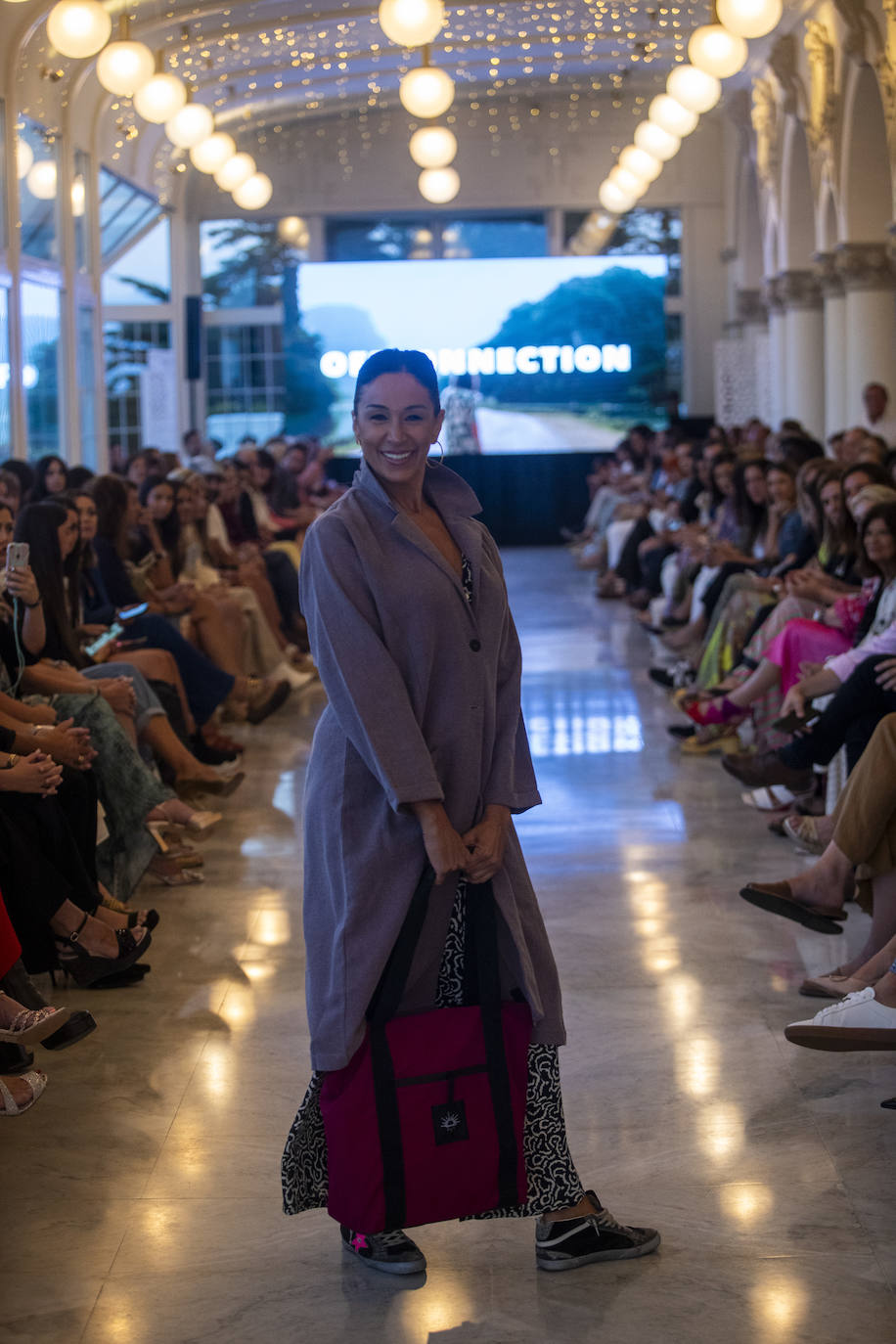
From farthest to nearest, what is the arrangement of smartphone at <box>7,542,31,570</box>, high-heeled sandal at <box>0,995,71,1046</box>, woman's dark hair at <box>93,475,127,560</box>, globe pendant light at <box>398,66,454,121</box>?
globe pendant light at <box>398,66,454,121</box>
woman's dark hair at <box>93,475,127,560</box>
smartphone at <box>7,542,31,570</box>
high-heeled sandal at <box>0,995,71,1046</box>

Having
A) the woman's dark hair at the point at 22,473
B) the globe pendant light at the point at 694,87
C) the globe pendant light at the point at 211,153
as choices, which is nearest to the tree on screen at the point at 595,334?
the globe pendant light at the point at 211,153

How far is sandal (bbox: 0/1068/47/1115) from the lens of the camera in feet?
10.0

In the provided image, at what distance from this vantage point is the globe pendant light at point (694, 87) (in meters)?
9.27

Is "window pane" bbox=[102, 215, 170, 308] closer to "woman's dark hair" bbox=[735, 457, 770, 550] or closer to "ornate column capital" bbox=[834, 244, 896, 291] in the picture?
"ornate column capital" bbox=[834, 244, 896, 291]

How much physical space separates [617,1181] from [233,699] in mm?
5190

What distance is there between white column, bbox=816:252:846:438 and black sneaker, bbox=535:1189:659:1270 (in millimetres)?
10997

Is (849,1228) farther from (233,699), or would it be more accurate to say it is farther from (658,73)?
(658,73)

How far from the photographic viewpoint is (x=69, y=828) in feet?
12.9

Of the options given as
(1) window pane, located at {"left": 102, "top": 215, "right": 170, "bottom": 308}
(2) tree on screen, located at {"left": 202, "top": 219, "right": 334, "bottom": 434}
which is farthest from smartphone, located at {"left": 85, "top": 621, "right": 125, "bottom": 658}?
(2) tree on screen, located at {"left": 202, "top": 219, "right": 334, "bottom": 434}

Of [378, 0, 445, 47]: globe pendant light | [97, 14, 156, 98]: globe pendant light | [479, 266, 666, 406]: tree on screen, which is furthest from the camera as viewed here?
[479, 266, 666, 406]: tree on screen

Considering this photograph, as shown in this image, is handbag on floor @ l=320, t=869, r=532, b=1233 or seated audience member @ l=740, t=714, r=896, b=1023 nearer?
handbag on floor @ l=320, t=869, r=532, b=1233

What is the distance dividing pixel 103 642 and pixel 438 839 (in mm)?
3484

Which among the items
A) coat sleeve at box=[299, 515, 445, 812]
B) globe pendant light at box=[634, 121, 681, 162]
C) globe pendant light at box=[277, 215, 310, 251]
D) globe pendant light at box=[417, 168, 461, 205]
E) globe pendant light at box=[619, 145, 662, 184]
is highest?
globe pendant light at box=[277, 215, 310, 251]

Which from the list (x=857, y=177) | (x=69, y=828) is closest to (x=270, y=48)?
(x=857, y=177)
